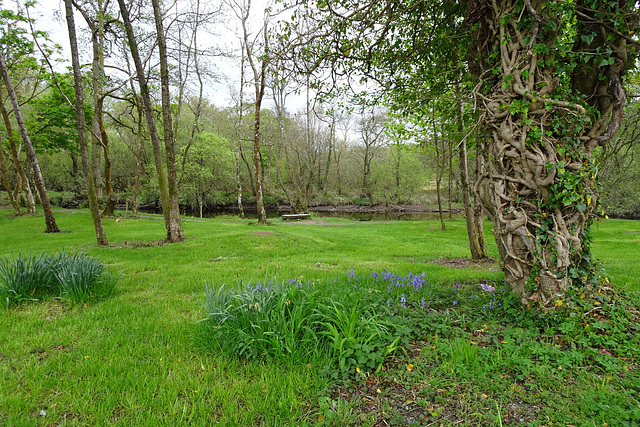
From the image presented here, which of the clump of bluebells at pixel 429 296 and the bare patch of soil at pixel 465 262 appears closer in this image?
the clump of bluebells at pixel 429 296

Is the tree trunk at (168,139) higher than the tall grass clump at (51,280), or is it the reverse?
the tree trunk at (168,139)

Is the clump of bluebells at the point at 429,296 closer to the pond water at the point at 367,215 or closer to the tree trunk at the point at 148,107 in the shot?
the tree trunk at the point at 148,107

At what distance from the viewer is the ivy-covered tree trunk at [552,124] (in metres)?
2.71

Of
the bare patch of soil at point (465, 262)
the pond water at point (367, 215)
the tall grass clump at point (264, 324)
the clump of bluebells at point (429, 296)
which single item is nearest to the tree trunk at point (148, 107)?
the tall grass clump at point (264, 324)

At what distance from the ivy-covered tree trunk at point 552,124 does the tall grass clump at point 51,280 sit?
5.60 m

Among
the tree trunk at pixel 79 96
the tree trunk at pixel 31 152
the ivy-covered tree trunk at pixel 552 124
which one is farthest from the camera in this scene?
the tree trunk at pixel 31 152

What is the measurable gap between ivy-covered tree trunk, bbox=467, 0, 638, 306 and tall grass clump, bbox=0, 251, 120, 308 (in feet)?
18.4

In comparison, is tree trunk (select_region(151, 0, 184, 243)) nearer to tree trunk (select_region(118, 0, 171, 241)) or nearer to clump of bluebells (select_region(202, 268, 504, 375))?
tree trunk (select_region(118, 0, 171, 241))

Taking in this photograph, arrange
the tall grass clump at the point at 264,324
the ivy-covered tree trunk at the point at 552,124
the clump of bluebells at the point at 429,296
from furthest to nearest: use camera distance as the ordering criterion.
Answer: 1. the clump of bluebells at the point at 429,296
2. the ivy-covered tree trunk at the point at 552,124
3. the tall grass clump at the point at 264,324

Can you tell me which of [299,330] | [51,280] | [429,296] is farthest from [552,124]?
[51,280]

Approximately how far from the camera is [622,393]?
6.23 feet

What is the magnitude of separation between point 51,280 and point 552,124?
6816 millimetres

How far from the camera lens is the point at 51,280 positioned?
444cm

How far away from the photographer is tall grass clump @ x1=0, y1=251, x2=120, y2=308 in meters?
4.11
